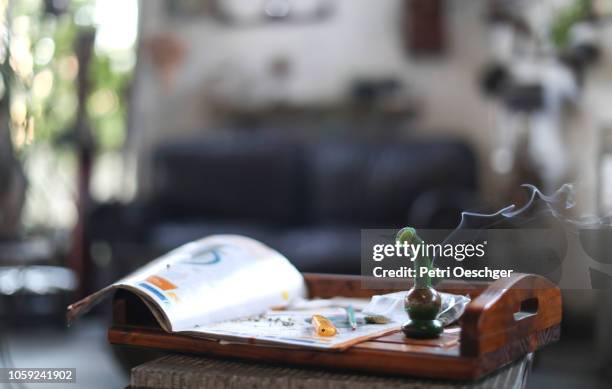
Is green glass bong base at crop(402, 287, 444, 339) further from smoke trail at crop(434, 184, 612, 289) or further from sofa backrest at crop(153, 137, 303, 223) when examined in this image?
sofa backrest at crop(153, 137, 303, 223)

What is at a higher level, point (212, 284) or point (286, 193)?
point (212, 284)

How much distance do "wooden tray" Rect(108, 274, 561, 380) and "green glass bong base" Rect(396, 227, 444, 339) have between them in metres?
0.01

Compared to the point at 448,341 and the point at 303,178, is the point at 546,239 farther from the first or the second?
the point at 303,178

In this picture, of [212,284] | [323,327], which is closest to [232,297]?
[212,284]

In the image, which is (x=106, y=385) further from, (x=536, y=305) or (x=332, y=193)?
(x=536, y=305)

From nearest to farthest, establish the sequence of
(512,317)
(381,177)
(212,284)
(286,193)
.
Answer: (512,317) → (212,284) → (381,177) → (286,193)

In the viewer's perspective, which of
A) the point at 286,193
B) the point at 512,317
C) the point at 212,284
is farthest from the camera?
the point at 286,193

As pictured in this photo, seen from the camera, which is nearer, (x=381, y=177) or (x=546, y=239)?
(x=546, y=239)

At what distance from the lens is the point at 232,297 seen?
1.03 metres

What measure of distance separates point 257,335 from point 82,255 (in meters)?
2.76

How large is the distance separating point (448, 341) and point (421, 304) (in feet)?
0.16

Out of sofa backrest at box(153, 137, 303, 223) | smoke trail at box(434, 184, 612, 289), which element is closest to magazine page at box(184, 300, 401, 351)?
smoke trail at box(434, 184, 612, 289)

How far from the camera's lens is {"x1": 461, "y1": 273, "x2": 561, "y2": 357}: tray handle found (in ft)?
2.58

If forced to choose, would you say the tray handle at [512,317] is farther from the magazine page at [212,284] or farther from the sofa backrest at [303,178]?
the sofa backrest at [303,178]
